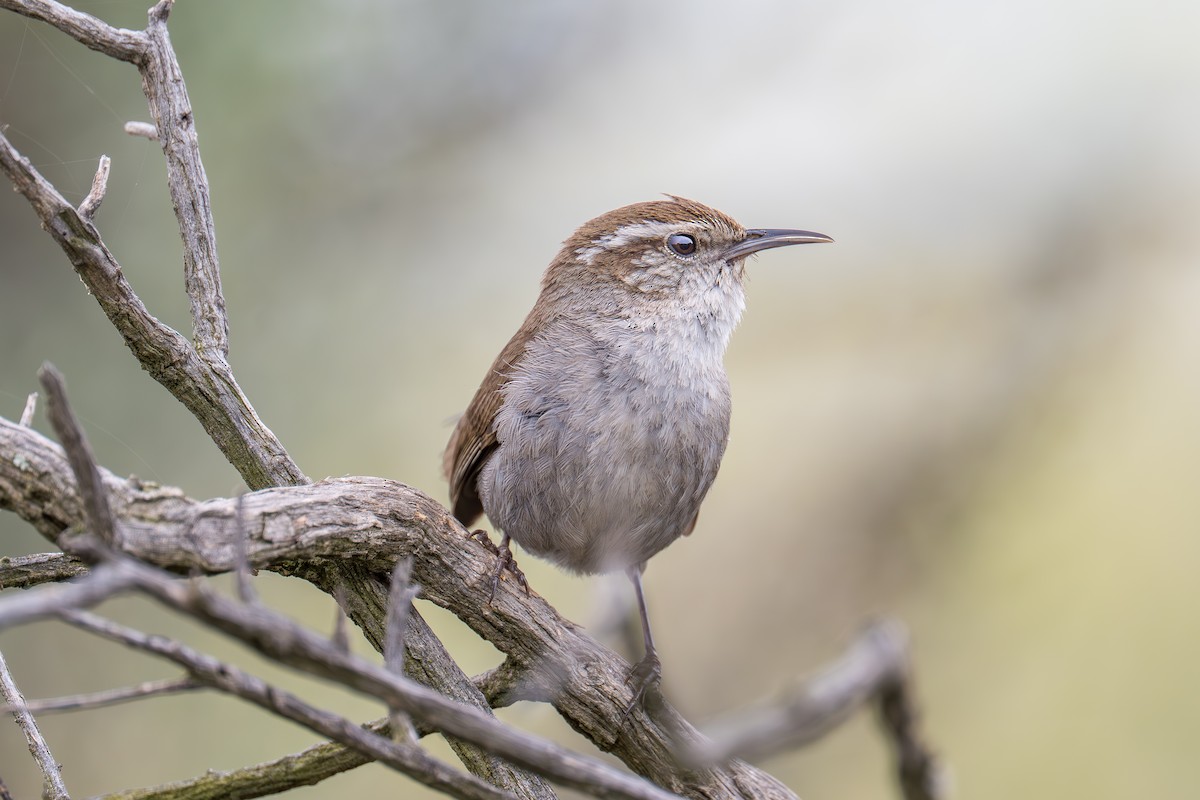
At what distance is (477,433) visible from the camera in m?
3.48

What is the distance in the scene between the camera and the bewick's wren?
10.6 ft

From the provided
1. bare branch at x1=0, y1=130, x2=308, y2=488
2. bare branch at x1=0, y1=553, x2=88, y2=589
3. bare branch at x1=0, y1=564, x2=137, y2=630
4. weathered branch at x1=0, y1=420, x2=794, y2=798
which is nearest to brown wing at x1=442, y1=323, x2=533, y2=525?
weathered branch at x1=0, y1=420, x2=794, y2=798

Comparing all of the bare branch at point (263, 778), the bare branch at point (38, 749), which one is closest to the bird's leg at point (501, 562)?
the bare branch at point (263, 778)

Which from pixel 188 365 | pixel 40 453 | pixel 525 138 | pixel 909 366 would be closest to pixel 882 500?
pixel 909 366

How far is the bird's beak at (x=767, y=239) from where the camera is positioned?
151 inches

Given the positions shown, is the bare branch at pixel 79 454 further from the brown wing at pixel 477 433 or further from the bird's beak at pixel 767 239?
the bird's beak at pixel 767 239

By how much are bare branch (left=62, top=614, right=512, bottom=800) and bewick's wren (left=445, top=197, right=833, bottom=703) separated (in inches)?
47.3

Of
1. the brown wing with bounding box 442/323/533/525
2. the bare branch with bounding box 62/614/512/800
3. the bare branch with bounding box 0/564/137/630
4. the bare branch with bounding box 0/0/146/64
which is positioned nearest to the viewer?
the bare branch with bounding box 0/564/137/630

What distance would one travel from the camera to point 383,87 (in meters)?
5.50

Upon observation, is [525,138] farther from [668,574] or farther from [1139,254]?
[1139,254]

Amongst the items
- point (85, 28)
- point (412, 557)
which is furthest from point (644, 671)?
point (85, 28)

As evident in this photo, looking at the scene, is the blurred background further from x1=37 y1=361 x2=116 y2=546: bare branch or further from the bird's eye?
x1=37 y1=361 x2=116 y2=546: bare branch

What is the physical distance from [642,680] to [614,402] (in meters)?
0.86

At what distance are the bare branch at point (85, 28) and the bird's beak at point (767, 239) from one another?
2.03 metres
